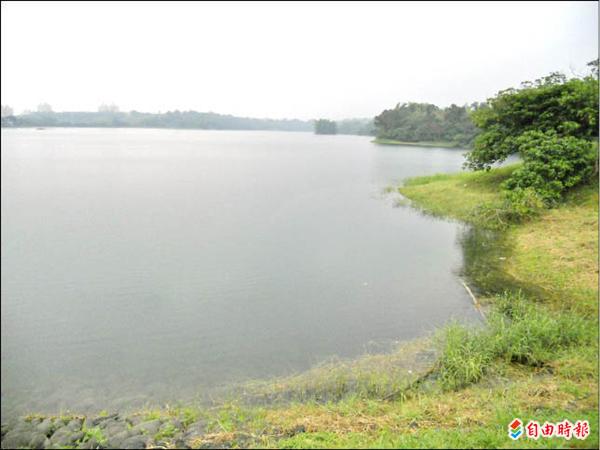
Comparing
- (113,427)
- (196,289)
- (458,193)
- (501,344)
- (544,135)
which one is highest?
(544,135)

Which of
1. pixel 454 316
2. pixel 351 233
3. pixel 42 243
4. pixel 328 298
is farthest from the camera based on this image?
pixel 351 233

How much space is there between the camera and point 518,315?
709 cm

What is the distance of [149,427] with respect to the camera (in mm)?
4359

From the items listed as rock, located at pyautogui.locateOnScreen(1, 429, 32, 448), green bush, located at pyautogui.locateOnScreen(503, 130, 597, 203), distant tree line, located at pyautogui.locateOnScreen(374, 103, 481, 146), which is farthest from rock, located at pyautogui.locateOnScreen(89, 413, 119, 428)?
distant tree line, located at pyautogui.locateOnScreen(374, 103, 481, 146)

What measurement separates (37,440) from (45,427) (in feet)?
1.09

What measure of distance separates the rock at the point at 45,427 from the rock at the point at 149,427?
3.21 feet

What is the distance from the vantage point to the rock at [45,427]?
4430 millimetres

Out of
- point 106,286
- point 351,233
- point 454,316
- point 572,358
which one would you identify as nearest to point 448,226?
point 351,233

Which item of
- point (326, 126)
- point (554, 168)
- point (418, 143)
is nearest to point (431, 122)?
point (418, 143)

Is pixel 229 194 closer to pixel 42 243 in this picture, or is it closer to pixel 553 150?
pixel 42 243

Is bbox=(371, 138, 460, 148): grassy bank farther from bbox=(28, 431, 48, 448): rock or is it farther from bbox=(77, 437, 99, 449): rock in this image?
bbox=(28, 431, 48, 448): rock

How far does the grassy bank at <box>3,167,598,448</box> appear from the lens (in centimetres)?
402

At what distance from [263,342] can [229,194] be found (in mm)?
14876

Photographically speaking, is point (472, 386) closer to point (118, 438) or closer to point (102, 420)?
point (118, 438)
